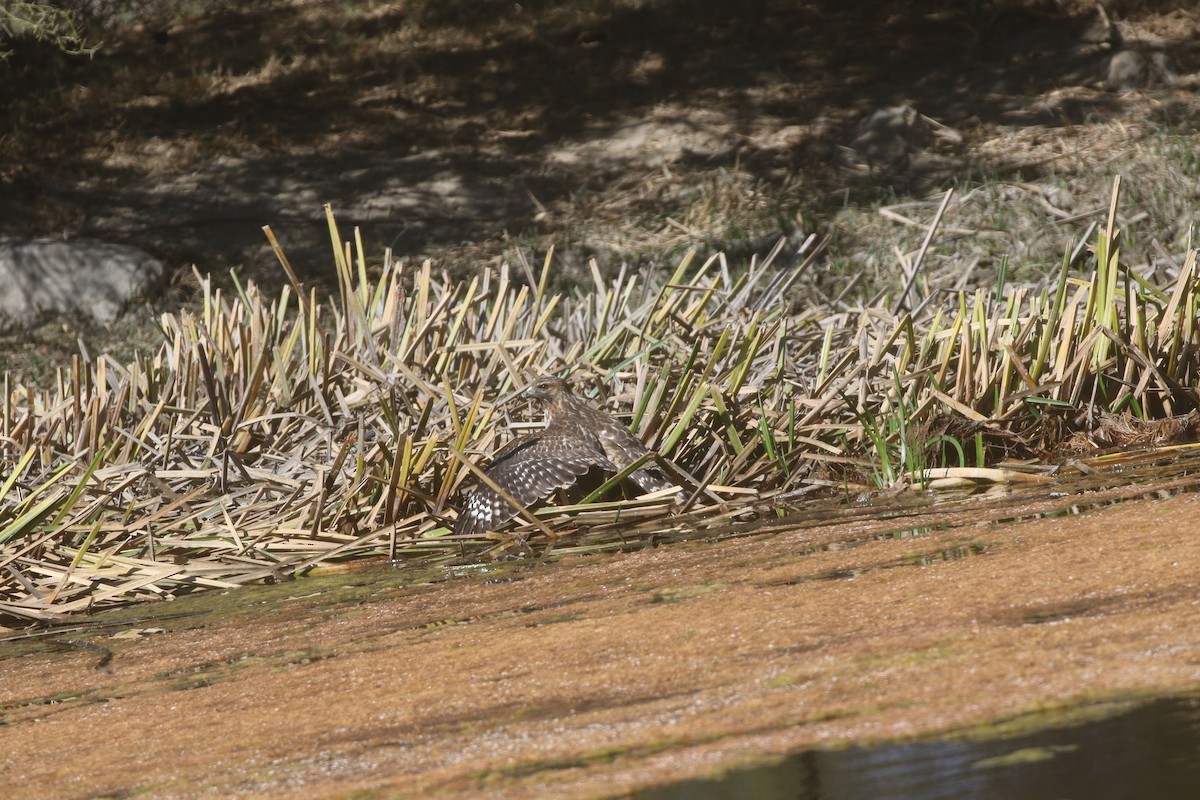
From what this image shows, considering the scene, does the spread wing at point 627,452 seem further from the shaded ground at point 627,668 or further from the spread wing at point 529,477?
the shaded ground at point 627,668

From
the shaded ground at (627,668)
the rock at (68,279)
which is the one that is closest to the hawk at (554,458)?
the shaded ground at (627,668)

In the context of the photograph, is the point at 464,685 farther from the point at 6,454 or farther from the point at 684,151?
the point at 684,151

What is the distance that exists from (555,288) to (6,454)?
486 cm

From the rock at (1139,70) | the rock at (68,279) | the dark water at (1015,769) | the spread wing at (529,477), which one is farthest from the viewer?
the rock at (1139,70)

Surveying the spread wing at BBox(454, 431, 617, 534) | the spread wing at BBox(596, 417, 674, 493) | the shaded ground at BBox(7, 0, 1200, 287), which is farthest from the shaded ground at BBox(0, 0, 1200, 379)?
the spread wing at BBox(454, 431, 617, 534)

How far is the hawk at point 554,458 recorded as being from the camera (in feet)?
12.6

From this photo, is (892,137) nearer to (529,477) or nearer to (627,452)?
(627,452)

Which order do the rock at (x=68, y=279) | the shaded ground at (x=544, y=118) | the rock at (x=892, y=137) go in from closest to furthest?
the rock at (x=68, y=279) → the shaded ground at (x=544, y=118) → the rock at (x=892, y=137)

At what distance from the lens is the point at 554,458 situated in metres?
3.89

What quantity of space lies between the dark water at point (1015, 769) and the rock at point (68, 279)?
9286mm

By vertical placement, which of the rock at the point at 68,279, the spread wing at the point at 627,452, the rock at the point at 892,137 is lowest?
the rock at the point at 68,279

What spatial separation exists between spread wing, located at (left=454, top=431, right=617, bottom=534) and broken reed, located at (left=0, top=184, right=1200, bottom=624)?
77 mm

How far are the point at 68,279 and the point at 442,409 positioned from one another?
657 cm

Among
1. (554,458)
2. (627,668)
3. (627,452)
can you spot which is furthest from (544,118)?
(627,668)
